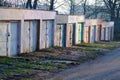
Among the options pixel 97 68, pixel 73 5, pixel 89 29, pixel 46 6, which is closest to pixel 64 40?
pixel 89 29

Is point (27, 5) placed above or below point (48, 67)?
above

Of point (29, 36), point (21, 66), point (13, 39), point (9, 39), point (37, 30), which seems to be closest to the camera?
point (21, 66)

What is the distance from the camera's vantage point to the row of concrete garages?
74.3 feet

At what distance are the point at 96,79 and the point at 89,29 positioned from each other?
28180 mm

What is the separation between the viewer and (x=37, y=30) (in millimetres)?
28484

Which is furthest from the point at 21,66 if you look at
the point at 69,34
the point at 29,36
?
the point at 69,34

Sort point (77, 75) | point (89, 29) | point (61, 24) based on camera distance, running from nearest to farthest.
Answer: point (77, 75)
point (61, 24)
point (89, 29)

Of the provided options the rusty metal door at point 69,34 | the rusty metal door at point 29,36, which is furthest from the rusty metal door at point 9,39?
the rusty metal door at point 69,34

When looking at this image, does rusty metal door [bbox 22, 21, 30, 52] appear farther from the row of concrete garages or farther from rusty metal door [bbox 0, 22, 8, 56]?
rusty metal door [bbox 0, 22, 8, 56]

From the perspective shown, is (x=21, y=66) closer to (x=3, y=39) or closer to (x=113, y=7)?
(x=3, y=39)

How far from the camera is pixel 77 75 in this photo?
16547mm

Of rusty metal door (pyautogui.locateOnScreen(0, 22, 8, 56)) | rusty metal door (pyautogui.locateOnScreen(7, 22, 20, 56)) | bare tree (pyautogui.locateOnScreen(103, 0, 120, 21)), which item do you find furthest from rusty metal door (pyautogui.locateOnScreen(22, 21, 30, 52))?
bare tree (pyautogui.locateOnScreen(103, 0, 120, 21))

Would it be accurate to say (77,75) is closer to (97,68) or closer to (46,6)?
(97,68)

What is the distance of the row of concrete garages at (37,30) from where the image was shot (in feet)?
74.3
